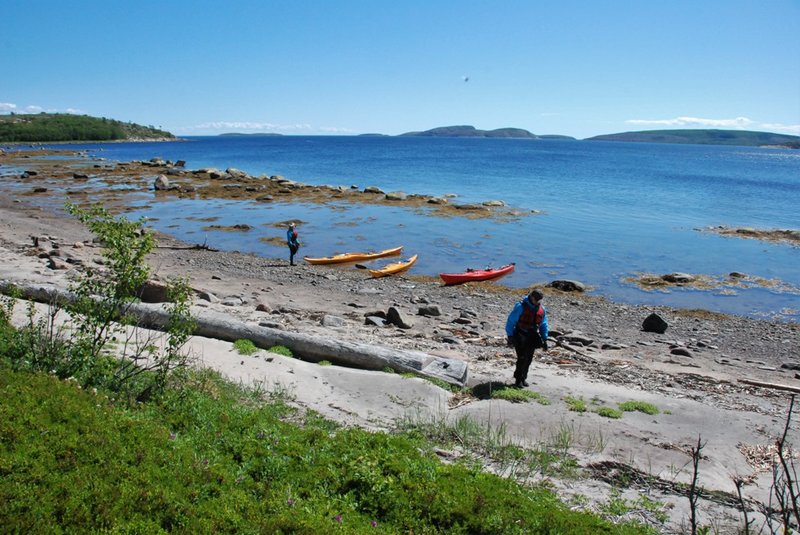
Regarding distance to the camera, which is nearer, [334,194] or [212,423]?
[212,423]

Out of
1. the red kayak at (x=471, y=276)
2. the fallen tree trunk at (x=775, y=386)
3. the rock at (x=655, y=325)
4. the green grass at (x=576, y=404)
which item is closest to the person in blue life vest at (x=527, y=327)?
the green grass at (x=576, y=404)

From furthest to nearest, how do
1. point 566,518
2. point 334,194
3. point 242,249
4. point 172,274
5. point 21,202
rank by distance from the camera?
1. point 334,194
2. point 21,202
3. point 242,249
4. point 172,274
5. point 566,518

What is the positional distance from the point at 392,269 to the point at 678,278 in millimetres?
13039

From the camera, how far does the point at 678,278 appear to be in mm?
25859

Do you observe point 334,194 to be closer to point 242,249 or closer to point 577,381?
point 242,249

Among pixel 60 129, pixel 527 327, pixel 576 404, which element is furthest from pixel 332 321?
pixel 60 129

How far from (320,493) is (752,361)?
14736mm

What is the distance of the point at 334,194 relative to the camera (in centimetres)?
5166

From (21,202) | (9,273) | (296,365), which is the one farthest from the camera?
(21,202)

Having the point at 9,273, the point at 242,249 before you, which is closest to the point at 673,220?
the point at 242,249

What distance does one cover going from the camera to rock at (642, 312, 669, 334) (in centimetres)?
1877

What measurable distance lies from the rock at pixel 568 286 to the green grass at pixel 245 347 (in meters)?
15.3

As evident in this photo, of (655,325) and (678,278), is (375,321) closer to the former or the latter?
(655,325)

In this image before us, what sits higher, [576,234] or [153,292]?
[576,234]
